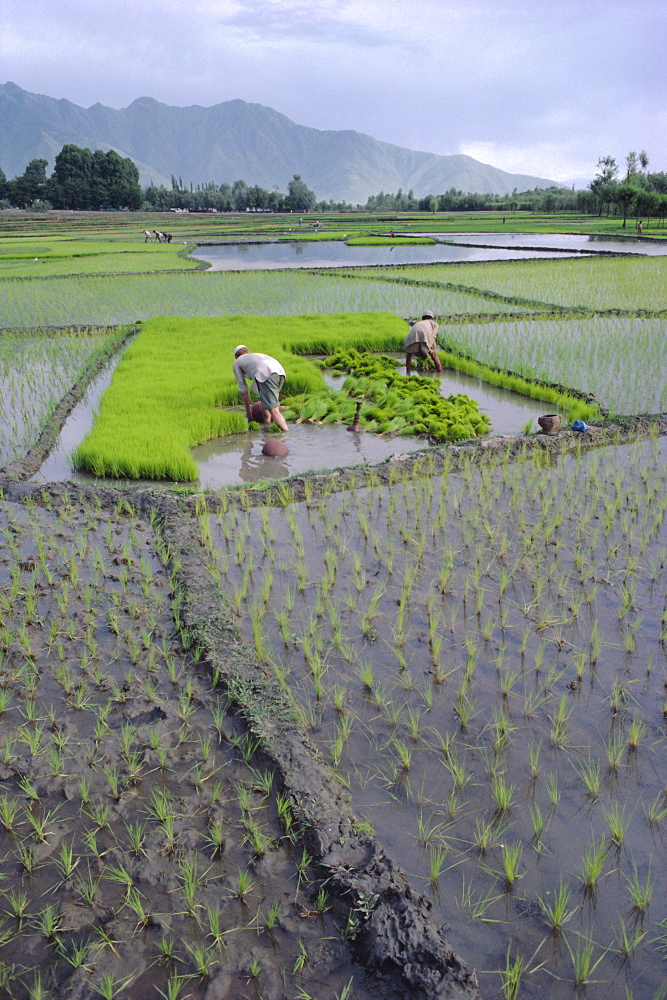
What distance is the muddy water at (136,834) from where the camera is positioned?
5.77ft

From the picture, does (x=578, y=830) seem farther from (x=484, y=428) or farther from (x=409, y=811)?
(x=484, y=428)

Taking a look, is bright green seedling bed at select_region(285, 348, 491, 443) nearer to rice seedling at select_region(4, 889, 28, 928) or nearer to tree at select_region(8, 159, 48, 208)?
rice seedling at select_region(4, 889, 28, 928)

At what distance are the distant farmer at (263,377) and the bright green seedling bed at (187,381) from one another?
33 cm

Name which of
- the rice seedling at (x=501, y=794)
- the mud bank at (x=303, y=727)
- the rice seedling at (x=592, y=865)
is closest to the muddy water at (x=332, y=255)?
the mud bank at (x=303, y=727)

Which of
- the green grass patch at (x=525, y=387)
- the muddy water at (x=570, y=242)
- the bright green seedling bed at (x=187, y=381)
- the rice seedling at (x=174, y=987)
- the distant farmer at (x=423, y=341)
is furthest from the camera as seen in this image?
the muddy water at (x=570, y=242)

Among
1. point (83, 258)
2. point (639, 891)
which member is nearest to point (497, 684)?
point (639, 891)

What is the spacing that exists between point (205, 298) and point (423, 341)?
7203mm

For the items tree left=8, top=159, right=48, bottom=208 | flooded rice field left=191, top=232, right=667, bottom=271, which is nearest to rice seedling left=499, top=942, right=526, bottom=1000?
flooded rice field left=191, top=232, right=667, bottom=271

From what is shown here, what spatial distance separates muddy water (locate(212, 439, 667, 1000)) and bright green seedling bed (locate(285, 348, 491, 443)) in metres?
1.40

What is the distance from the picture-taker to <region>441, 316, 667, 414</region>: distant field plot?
705cm

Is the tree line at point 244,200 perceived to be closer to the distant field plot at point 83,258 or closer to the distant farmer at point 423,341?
the distant field plot at point 83,258

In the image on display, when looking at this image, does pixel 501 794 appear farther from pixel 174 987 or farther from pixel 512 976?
pixel 174 987

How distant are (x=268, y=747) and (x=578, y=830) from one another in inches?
44.6

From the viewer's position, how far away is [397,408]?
6.70m
